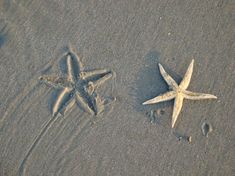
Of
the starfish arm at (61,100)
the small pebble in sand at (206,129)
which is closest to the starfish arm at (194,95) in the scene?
the small pebble in sand at (206,129)

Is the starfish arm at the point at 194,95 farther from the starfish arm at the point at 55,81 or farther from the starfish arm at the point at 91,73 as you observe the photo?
the starfish arm at the point at 55,81

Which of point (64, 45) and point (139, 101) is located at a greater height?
point (64, 45)

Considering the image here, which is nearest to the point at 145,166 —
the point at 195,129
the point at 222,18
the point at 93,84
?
the point at 195,129

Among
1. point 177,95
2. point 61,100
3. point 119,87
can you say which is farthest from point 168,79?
point 61,100

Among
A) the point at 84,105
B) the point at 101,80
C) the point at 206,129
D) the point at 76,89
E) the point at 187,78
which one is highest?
the point at 187,78

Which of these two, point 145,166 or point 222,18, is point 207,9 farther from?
point 145,166

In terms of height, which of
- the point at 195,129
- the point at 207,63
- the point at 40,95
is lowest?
the point at 195,129

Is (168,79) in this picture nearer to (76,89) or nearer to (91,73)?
(91,73)

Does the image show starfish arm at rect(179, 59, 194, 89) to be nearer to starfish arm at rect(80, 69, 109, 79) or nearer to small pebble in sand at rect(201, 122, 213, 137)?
small pebble in sand at rect(201, 122, 213, 137)
